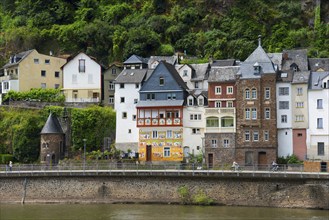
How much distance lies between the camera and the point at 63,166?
203ft

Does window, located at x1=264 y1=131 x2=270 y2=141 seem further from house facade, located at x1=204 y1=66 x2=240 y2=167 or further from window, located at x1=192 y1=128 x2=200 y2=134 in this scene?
window, located at x1=192 y1=128 x2=200 y2=134

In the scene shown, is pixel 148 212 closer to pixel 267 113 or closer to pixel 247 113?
pixel 247 113

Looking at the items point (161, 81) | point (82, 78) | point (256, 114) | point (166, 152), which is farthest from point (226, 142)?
point (82, 78)

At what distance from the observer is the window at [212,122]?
66.6 meters

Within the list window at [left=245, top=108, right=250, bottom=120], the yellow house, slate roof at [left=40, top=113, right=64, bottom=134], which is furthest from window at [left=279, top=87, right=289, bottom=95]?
the yellow house

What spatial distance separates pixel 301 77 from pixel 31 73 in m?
33.1

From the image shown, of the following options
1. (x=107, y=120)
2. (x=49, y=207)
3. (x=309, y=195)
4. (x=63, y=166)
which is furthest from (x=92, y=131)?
(x=309, y=195)

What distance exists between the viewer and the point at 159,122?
6888 cm

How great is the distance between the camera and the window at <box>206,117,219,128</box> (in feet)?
218

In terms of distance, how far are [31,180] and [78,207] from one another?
247 inches

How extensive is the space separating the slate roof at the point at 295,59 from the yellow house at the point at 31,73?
90.3ft

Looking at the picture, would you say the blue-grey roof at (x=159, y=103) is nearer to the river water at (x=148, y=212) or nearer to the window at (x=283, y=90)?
the window at (x=283, y=90)

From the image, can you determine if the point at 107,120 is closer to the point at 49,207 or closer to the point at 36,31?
the point at 49,207

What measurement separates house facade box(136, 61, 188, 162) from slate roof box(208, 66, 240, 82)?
3457 mm
